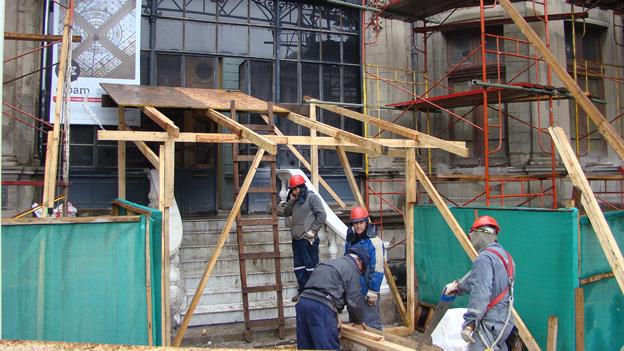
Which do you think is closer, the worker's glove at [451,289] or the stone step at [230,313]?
the worker's glove at [451,289]

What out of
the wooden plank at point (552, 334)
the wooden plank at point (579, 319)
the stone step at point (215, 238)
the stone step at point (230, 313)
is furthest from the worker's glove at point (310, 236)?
the wooden plank at point (579, 319)

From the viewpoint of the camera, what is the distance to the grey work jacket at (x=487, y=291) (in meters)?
4.39

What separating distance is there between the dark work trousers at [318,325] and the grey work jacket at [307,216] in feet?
9.15

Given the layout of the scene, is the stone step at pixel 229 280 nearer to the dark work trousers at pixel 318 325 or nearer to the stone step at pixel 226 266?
the stone step at pixel 226 266

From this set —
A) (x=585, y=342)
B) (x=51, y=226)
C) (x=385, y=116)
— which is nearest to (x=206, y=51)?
(x=385, y=116)

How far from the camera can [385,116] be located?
11.9 meters

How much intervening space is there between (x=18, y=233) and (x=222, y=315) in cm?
322

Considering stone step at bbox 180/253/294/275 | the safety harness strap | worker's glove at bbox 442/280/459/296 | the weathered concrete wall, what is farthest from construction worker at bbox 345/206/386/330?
the weathered concrete wall

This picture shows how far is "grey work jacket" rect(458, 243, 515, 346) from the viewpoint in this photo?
4387 millimetres

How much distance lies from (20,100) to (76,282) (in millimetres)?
6233

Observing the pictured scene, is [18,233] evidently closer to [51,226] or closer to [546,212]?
[51,226]

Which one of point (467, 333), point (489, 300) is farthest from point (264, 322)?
point (489, 300)

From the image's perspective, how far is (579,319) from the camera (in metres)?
5.52

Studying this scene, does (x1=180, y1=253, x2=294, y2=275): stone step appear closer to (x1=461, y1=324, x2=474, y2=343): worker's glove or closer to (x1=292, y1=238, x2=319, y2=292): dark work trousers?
(x1=292, y1=238, x2=319, y2=292): dark work trousers
